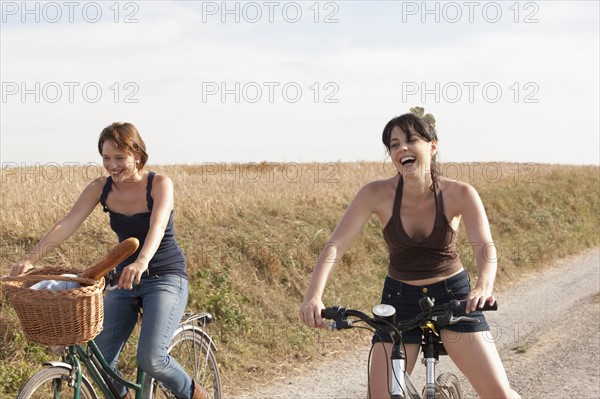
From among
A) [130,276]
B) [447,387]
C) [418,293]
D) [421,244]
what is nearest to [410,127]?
[421,244]

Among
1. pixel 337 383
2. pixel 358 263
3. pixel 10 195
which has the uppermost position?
pixel 10 195

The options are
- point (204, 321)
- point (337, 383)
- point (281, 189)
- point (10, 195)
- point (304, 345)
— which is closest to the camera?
point (204, 321)

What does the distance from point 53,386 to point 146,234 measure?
3.53ft

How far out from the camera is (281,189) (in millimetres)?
18500

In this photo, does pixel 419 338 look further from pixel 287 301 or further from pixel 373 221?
pixel 373 221

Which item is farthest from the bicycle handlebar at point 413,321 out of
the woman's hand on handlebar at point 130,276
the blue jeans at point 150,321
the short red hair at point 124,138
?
the short red hair at point 124,138

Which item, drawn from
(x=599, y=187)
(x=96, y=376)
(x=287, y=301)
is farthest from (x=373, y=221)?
(x=599, y=187)

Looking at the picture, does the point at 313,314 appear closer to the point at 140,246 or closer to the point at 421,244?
the point at 421,244

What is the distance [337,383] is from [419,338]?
4.81 meters

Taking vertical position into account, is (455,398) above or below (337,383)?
above

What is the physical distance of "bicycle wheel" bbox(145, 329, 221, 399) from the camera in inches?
228

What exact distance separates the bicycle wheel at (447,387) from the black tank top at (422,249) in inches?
26.8

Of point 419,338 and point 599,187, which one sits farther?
point 599,187

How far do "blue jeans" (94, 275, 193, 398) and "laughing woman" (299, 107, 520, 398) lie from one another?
58.3 inches
